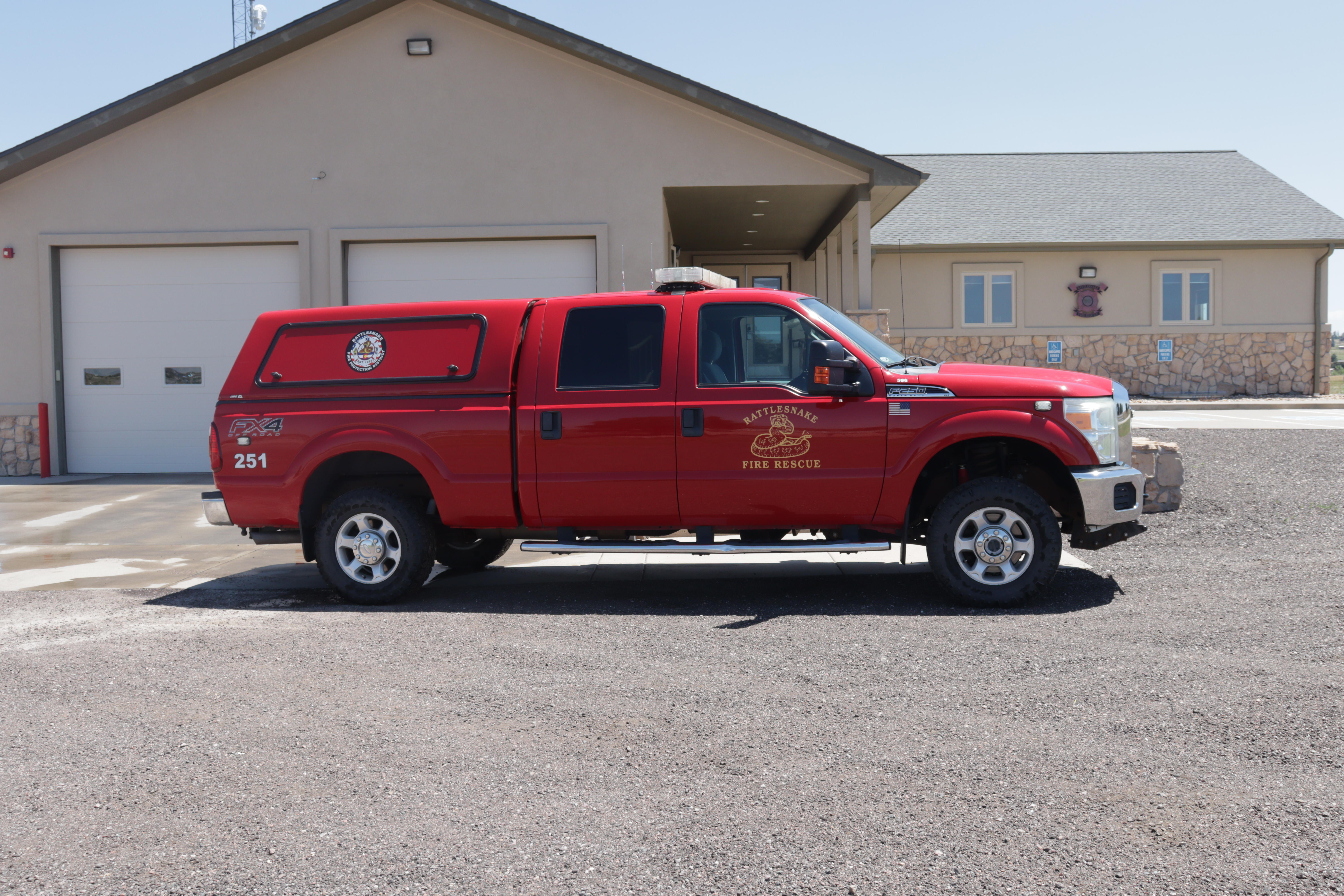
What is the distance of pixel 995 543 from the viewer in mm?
6777

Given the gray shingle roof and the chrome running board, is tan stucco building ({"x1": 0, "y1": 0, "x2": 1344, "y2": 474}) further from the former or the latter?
the gray shingle roof

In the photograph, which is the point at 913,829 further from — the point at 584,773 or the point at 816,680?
the point at 816,680

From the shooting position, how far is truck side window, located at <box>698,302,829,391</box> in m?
7.06

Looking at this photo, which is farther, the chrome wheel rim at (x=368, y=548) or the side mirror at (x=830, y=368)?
the chrome wheel rim at (x=368, y=548)

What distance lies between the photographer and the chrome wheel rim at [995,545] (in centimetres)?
677

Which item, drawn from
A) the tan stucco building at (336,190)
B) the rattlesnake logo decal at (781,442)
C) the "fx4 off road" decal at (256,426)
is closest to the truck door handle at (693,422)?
the rattlesnake logo decal at (781,442)

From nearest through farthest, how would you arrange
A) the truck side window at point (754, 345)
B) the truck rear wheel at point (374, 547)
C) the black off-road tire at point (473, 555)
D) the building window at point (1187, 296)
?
the truck side window at point (754, 345), the truck rear wheel at point (374, 547), the black off-road tire at point (473, 555), the building window at point (1187, 296)

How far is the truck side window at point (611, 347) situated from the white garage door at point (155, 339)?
8.95m

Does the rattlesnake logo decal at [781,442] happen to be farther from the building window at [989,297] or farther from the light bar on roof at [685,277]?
the building window at [989,297]

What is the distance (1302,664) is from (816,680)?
2.31m

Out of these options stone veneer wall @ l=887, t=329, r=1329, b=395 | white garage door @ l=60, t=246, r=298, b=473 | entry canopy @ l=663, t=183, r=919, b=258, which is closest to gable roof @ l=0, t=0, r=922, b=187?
entry canopy @ l=663, t=183, r=919, b=258

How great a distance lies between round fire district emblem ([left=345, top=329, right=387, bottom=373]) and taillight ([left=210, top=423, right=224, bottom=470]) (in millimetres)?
1059

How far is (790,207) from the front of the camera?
17.4 m

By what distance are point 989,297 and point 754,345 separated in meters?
20.4
